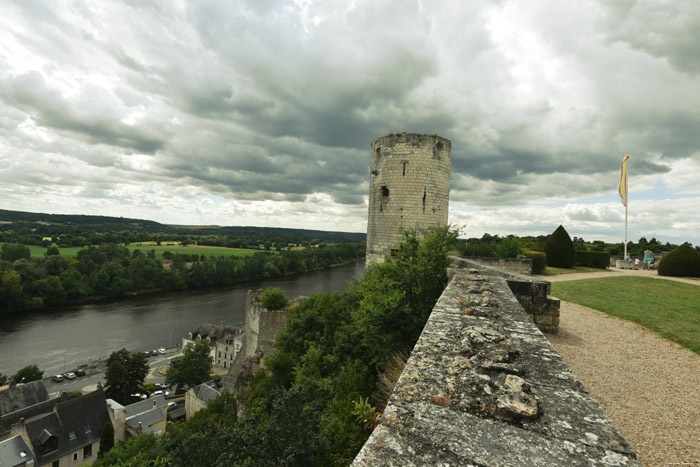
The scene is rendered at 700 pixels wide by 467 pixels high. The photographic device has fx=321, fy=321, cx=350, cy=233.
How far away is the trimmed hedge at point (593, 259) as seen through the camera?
20516 mm

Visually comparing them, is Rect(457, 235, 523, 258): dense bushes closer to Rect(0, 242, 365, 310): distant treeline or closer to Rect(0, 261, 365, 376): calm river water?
Rect(0, 261, 365, 376): calm river water

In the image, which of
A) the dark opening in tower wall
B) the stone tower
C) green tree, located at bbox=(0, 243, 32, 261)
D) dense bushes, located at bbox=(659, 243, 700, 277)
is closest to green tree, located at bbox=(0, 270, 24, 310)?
green tree, located at bbox=(0, 243, 32, 261)

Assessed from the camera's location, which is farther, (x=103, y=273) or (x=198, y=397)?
(x=103, y=273)

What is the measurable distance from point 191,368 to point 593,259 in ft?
100

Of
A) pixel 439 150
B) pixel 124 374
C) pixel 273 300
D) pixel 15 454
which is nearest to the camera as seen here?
pixel 439 150

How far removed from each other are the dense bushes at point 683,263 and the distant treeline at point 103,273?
5561cm

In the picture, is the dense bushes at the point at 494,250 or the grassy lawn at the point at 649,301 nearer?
the grassy lawn at the point at 649,301

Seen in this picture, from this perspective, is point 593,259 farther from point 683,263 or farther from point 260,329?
point 260,329

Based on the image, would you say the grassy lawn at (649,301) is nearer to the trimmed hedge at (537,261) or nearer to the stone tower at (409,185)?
the trimmed hedge at (537,261)

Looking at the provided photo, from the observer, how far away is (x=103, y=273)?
48.2 metres

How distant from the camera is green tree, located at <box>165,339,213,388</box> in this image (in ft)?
85.4

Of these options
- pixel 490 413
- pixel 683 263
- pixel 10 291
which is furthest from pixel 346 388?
pixel 10 291

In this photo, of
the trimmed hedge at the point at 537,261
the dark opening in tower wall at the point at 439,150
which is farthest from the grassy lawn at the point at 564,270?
the dark opening in tower wall at the point at 439,150

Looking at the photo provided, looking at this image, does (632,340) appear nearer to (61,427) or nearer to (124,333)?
(61,427)
